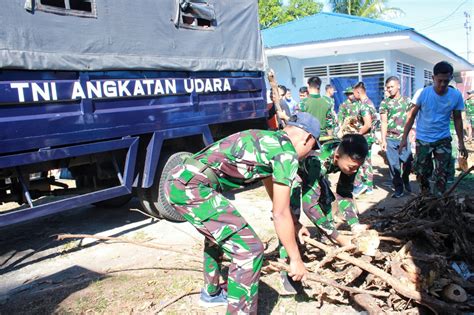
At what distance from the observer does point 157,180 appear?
192 inches

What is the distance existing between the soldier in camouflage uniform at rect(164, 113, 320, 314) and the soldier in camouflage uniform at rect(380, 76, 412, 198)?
13.0 ft

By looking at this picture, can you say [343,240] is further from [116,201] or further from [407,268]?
[116,201]

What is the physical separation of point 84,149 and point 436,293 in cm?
319

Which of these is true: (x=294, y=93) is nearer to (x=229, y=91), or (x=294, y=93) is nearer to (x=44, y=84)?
(x=229, y=91)

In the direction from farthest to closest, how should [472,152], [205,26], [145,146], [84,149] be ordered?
[472,152]
[205,26]
[145,146]
[84,149]

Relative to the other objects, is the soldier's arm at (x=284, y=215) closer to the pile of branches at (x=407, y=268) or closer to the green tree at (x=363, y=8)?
the pile of branches at (x=407, y=268)

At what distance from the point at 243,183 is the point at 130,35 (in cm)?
264

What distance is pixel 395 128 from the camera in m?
5.97

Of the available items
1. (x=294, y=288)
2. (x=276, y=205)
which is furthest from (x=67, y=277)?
(x=276, y=205)

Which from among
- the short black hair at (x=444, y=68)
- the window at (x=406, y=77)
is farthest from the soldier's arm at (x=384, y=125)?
the window at (x=406, y=77)

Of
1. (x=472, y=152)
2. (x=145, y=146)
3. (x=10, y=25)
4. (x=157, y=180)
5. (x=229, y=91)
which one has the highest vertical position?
(x=10, y=25)

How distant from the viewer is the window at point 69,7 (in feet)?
12.4

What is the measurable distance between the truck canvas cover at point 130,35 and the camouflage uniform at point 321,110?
944 mm

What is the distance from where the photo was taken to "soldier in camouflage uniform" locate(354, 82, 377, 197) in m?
6.07
